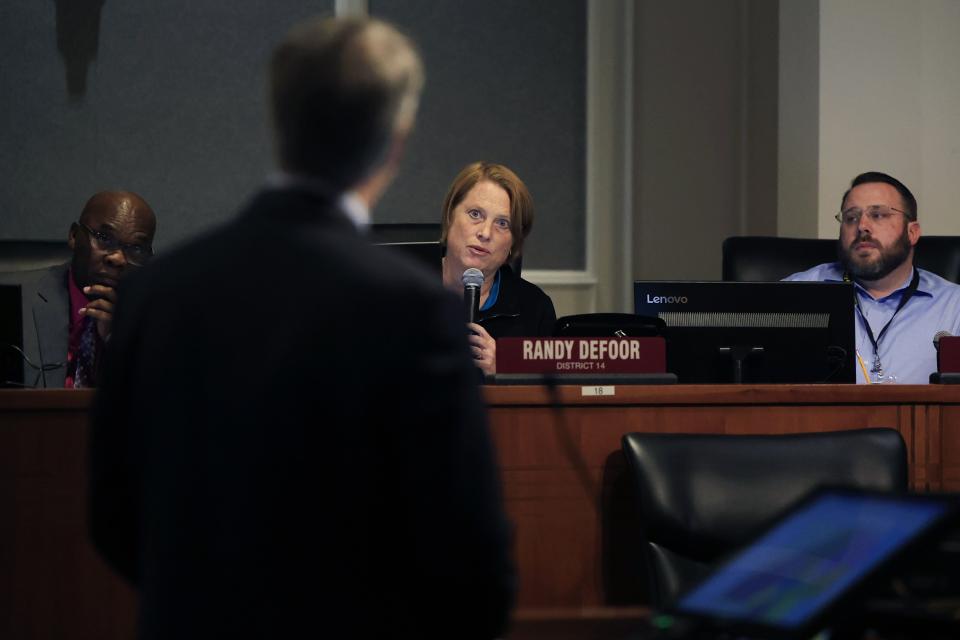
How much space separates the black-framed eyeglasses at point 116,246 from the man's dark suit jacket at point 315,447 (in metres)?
2.28

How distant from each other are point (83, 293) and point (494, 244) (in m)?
1.09

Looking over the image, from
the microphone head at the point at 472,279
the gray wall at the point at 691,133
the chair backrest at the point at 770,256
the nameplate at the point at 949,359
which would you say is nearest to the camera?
the nameplate at the point at 949,359

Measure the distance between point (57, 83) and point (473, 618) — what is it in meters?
3.94

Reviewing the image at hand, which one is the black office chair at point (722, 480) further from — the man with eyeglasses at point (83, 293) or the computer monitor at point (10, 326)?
the computer monitor at point (10, 326)

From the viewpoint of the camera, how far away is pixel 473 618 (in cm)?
106

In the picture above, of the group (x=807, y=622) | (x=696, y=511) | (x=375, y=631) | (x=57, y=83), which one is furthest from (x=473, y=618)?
(x=57, y=83)

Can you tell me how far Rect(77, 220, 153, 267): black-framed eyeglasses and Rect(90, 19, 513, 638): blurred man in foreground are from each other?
226 centimetres

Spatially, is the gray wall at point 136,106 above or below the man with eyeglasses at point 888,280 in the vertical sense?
above

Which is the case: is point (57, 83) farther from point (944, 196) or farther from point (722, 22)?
point (944, 196)

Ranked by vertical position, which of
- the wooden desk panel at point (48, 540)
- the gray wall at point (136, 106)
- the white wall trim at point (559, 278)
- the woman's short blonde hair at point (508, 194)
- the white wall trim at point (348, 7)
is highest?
the white wall trim at point (348, 7)

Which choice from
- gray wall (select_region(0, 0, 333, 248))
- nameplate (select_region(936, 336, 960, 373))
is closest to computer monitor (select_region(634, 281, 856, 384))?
nameplate (select_region(936, 336, 960, 373))

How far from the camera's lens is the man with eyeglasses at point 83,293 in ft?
9.08

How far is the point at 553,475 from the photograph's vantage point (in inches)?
83.1

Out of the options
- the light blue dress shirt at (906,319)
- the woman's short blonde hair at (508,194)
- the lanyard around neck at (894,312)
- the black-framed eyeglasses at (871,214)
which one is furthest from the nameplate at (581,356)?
the black-framed eyeglasses at (871,214)
